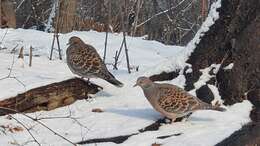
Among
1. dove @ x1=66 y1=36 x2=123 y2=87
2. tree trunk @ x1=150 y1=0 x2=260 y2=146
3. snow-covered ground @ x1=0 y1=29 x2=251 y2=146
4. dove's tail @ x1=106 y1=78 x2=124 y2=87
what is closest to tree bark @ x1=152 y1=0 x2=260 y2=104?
tree trunk @ x1=150 y1=0 x2=260 y2=146

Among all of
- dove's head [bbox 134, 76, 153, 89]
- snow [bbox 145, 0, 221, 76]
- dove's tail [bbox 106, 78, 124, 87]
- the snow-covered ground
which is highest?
snow [bbox 145, 0, 221, 76]

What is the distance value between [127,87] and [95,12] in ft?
46.1

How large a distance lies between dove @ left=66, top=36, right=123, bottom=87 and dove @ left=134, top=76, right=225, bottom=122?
2.36 ft

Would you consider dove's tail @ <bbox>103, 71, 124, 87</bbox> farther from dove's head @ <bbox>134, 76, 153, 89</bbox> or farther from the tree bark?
the tree bark

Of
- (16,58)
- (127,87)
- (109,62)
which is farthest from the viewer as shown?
(109,62)

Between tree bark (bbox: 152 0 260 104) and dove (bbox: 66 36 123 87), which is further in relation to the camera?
dove (bbox: 66 36 123 87)

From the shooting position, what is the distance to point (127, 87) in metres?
7.24

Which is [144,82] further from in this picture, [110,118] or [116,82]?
[116,82]

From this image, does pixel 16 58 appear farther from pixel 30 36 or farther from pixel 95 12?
pixel 95 12

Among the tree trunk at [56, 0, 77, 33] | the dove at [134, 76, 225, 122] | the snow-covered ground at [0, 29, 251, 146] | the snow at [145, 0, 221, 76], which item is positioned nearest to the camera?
the snow-covered ground at [0, 29, 251, 146]

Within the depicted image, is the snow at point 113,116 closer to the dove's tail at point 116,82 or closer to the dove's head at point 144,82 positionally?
the dove's tail at point 116,82

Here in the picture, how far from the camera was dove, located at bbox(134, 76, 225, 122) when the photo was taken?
6336 millimetres

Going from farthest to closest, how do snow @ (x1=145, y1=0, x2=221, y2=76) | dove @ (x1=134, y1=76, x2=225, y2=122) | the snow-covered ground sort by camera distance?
1. snow @ (x1=145, y1=0, x2=221, y2=76)
2. dove @ (x1=134, y1=76, x2=225, y2=122)
3. the snow-covered ground

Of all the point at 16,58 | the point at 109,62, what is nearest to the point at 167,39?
the point at 109,62
